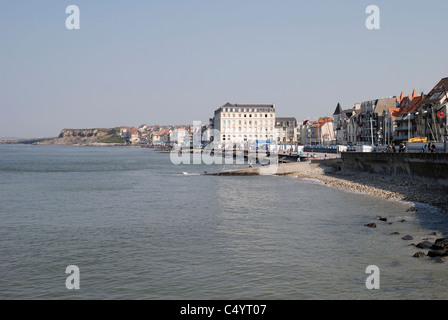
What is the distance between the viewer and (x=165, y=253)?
68.5 ft

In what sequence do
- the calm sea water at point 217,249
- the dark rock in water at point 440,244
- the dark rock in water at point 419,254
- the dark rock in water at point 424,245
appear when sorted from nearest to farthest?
the calm sea water at point 217,249 → the dark rock in water at point 419,254 → the dark rock in water at point 440,244 → the dark rock in water at point 424,245

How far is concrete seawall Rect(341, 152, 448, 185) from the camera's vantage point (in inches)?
1443

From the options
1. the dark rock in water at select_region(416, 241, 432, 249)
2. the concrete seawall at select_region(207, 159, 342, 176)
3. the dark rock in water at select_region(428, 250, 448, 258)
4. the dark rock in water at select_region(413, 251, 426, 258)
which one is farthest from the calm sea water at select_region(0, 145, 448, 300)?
the concrete seawall at select_region(207, 159, 342, 176)

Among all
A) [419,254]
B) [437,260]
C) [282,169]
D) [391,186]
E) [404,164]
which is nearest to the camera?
[437,260]

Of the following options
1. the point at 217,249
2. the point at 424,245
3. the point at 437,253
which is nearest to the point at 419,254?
the point at 437,253

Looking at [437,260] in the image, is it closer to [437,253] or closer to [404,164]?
[437,253]

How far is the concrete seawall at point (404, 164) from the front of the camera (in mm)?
36656

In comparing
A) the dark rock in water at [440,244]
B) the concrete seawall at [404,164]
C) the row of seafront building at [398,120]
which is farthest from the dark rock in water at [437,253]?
the row of seafront building at [398,120]

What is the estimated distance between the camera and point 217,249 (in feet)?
70.4

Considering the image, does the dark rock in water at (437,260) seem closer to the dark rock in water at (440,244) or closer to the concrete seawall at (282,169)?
the dark rock in water at (440,244)

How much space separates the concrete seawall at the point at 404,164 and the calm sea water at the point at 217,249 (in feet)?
17.2

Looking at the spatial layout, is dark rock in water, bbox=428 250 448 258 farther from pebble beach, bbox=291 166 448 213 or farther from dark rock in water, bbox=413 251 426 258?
pebble beach, bbox=291 166 448 213

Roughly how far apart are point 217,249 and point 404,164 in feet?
91.9

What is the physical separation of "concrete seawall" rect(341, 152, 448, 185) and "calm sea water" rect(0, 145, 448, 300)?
524 centimetres
